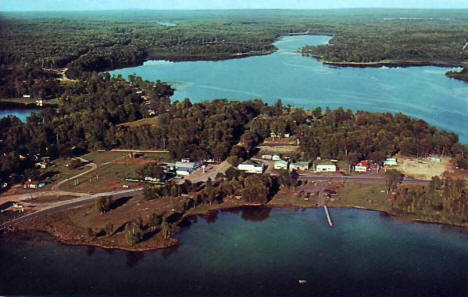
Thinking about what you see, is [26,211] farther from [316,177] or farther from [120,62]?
[120,62]

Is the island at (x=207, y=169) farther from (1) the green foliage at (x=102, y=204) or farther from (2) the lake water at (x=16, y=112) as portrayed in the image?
(2) the lake water at (x=16, y=112)

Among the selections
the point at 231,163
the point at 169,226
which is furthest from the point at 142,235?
the point at 231,163

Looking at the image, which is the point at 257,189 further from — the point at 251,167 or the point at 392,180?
the point at 392,180

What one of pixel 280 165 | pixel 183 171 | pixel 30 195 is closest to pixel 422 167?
pixel 280 165

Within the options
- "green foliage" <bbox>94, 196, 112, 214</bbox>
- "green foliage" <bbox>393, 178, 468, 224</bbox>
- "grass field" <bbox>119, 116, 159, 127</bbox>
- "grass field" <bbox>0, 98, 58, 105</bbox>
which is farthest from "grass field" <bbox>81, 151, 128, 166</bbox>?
"grass field" <bbox>0, 98, 58, 105</bbox>

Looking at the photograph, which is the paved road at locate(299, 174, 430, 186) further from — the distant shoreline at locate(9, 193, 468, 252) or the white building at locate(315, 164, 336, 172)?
the distant shoreline at locate(9, 193, 468, 252)

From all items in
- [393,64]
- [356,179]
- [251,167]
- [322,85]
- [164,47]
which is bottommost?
[356,179]
